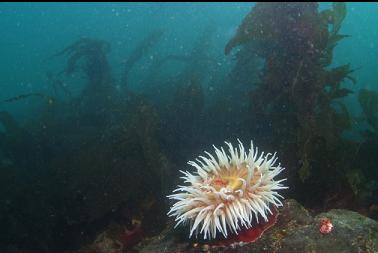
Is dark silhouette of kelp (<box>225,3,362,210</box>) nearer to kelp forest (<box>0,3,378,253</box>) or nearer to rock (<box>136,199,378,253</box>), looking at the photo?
kelp forest (<box>0,3,378,253</box>)

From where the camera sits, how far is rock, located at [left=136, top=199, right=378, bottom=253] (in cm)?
325

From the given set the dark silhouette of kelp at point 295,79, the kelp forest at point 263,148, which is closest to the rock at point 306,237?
the kelp forest at point 263,148

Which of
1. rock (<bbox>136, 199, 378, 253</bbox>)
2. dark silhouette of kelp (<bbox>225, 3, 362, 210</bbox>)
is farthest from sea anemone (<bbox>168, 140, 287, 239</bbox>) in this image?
dark silhouette of kelp (<bbox>225, 3, 362, 210</bbox>)

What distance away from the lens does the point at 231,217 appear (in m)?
3.20

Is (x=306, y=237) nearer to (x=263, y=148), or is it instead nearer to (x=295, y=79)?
(x=263, y=148)

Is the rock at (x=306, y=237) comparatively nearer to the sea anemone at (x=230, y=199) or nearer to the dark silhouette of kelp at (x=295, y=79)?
the sea anemone at (x=230, y=199)

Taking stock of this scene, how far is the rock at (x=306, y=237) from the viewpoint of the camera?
3.25 m

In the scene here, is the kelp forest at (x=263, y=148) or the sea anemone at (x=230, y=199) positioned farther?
the kelp forest at (x=263, y=148)

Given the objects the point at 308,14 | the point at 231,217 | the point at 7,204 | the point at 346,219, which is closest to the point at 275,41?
the point at 308,14

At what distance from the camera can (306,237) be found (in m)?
3.35

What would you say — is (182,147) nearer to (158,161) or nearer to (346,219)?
(158,161)

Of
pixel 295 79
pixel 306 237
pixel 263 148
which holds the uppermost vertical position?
pixel 295 79

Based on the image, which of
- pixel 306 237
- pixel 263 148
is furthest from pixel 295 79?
pixel 306 237

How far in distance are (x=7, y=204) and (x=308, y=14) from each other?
5.30 meters
